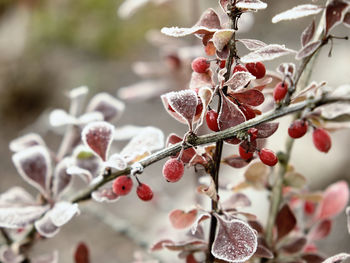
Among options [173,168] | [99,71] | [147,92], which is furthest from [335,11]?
[99,71]

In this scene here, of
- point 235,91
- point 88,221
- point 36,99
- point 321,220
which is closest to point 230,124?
point 235,91

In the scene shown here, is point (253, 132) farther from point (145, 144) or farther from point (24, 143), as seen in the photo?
point (24, 143)

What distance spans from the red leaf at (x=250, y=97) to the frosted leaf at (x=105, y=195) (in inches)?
8.9

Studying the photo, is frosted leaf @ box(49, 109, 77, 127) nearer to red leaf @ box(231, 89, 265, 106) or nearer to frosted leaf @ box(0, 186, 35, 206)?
frosted leaf @ box(0, 186, 35, 206)

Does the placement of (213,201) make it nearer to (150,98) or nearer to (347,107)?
(347,107)

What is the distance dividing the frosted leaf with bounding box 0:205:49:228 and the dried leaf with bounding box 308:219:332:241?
0.52 m

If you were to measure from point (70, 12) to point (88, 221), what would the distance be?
1849mm

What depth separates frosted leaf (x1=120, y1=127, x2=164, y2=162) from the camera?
2.08 feet

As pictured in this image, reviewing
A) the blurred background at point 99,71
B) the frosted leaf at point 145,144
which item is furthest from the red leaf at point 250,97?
the blurred background at point 99,71

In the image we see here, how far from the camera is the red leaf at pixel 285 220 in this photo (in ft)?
2.42

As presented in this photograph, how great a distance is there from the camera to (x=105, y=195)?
0.64 meters

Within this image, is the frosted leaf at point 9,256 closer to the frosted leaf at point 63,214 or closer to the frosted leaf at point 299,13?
the frosted leaf at point 63,214

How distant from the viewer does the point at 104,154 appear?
2.21ft

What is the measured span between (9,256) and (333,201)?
2.04ft
